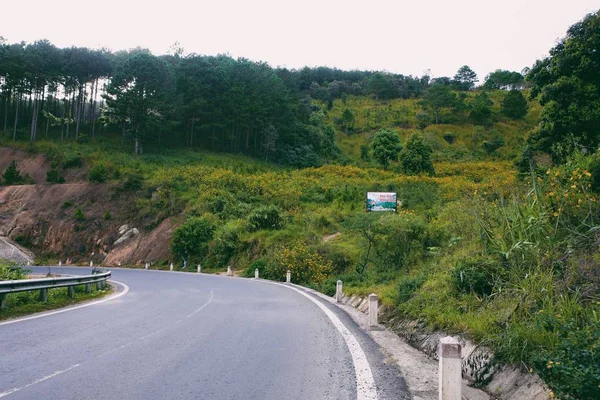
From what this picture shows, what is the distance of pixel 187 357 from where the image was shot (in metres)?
6.87

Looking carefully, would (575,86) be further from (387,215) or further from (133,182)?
(133,182)

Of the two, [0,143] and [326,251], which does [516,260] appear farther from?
[0,143]

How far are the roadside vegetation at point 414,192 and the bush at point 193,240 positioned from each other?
13 centimetres

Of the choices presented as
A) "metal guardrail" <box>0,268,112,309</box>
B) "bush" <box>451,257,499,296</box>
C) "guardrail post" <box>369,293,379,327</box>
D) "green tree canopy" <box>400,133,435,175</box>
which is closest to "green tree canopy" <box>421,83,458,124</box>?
"green tree canopy" <box>400,133,435,175</box>

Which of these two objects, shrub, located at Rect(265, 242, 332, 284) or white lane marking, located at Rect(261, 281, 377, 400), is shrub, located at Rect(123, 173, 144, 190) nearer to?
shrub, located at Rect(265, 242, 332, 284)

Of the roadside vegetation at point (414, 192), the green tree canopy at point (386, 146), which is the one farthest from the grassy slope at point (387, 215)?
the green tree canopy at point (386, 146)

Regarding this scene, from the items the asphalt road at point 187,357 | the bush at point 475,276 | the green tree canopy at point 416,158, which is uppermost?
the green tree canopy at point 416,158

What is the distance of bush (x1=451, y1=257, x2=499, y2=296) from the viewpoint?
815cm

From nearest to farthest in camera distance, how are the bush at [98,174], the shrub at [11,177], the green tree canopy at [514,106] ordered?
the bush at [98,174], the shrub at [11,177], the green tree canopy at [514,106]

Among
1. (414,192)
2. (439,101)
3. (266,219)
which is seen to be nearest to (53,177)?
(266,219)

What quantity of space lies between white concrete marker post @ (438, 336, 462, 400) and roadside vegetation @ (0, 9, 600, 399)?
2.43 ft

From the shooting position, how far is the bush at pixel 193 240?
130 ft

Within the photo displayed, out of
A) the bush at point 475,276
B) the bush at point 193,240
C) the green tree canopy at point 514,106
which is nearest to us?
the bush at point 475,276

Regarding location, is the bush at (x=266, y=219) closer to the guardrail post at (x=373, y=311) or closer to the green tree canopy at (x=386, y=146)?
the guardrail post at (x=373, y=311)
